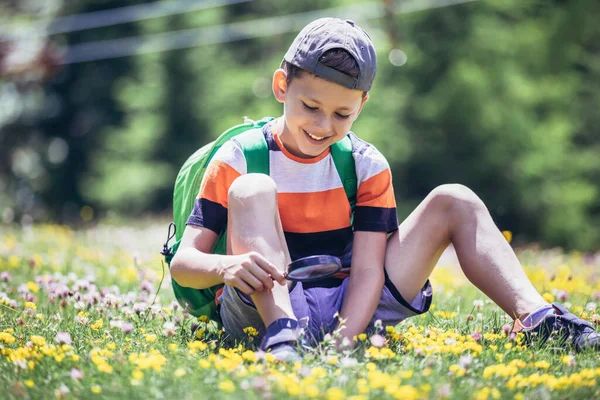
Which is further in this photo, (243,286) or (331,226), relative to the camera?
(331,226)

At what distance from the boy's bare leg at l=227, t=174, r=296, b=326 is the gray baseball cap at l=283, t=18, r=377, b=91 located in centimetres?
50

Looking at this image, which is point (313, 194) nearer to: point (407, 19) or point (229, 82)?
point (407, 19)

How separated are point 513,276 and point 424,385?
0.92 meters

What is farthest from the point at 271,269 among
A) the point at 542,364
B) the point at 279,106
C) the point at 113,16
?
the point at 113,16

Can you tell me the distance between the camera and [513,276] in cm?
310

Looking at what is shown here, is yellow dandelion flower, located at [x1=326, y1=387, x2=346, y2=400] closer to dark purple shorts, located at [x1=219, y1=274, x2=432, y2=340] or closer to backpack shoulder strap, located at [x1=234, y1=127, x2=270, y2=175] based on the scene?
dark purple shorts, located at [x1=219, y1=274, x2=432, y2=340]

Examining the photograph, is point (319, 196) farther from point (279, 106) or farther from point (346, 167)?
point (279, 106)

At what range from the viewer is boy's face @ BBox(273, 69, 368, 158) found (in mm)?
2992

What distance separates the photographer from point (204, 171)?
3.31 metres

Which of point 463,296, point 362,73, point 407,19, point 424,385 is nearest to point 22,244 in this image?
point 463,296

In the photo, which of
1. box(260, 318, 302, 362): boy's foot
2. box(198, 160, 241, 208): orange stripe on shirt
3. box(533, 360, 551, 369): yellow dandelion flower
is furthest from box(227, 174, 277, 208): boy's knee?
box(533, 360, 551, 369): yellow dandelion flower

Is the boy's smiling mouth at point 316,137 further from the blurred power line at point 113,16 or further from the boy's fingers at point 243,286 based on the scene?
the blurred power line at point 113,16

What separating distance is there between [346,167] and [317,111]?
0.33m

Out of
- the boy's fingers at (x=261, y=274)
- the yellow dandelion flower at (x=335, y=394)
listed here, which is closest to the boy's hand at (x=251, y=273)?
the boy's fingers at (x=261, y=274)
